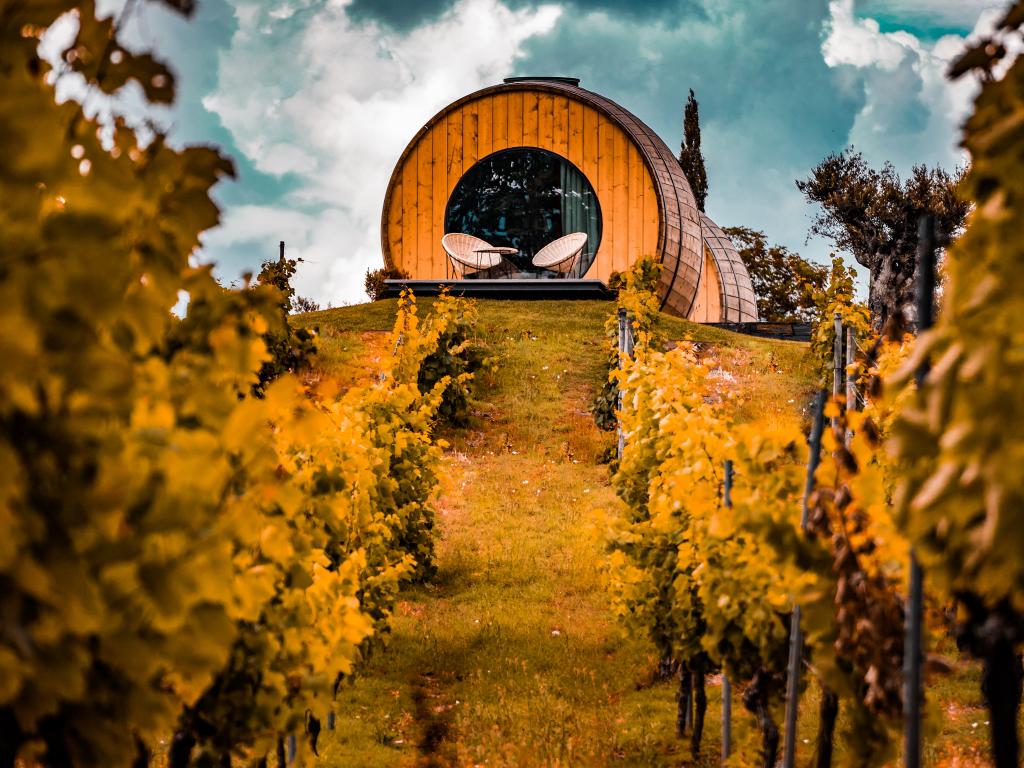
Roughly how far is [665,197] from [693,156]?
62.6 feet

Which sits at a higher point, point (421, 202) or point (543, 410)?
point (421, 202)

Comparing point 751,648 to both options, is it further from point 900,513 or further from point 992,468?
point 992,468

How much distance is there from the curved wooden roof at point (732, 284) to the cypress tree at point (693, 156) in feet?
32.6

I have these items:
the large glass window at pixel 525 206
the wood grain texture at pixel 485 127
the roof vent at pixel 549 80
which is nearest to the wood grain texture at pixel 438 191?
the large glass window at pixel 525 206

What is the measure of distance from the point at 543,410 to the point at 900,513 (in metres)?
14.9

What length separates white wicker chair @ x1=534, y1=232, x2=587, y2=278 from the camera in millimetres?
22234

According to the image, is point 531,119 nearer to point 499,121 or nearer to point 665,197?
point 499,121

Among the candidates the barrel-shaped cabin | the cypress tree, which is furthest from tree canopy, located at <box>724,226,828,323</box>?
the barrel-shaped cabin

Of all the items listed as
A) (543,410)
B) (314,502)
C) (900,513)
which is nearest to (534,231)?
(543,410)

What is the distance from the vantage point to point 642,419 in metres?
7.37

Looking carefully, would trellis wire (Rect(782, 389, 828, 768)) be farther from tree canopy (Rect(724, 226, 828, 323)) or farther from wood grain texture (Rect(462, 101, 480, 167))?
tree canopy (Rect(724, 226, 828, 323))

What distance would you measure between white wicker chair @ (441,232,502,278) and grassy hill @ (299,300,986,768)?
427 centimetres

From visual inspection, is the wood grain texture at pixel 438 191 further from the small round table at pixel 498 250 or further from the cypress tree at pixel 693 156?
the cypress tree at pixel 693 156

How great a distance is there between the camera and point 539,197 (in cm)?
2405
